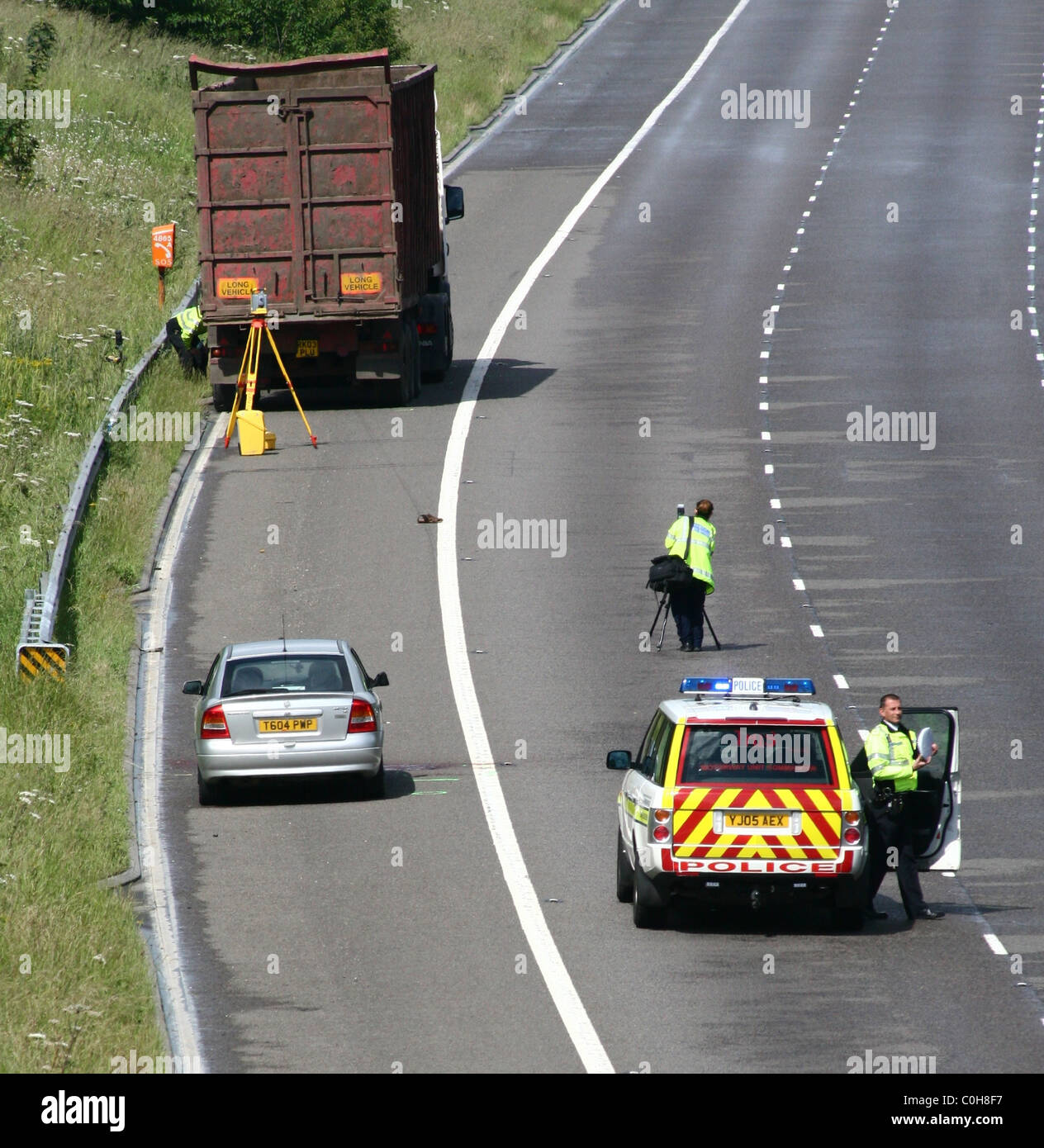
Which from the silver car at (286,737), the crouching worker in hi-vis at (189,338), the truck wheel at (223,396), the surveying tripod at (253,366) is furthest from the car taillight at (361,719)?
the crouching worker in hi-vis at (189,338)

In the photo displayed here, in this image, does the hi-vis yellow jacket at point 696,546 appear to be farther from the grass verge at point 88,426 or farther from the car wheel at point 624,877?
the car wheel at point 624,877

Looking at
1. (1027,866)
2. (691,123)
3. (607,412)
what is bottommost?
(1027,866)

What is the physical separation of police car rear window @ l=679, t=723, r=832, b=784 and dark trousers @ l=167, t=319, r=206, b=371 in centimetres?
2313

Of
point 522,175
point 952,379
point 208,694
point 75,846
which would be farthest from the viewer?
point 522,175

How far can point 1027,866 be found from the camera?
17.7 metres

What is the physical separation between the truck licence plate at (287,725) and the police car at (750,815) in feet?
14.5

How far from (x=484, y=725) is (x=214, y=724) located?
382cm

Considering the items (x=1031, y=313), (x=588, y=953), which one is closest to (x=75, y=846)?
(x=588, y=953)

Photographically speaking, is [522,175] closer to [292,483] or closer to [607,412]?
[607,412]

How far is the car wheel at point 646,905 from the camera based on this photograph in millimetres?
15453

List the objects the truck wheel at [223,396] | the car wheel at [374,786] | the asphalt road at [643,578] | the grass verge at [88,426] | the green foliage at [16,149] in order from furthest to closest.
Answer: the green foliage at [16,149], the truck wheel at [223,396], the car wheel at [374,786], the grass verge at [88,426], the asphalt road at [643,578]

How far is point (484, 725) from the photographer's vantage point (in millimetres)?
22344

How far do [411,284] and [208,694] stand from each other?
15976 mm

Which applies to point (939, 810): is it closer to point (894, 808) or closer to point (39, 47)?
point (894, 808)
